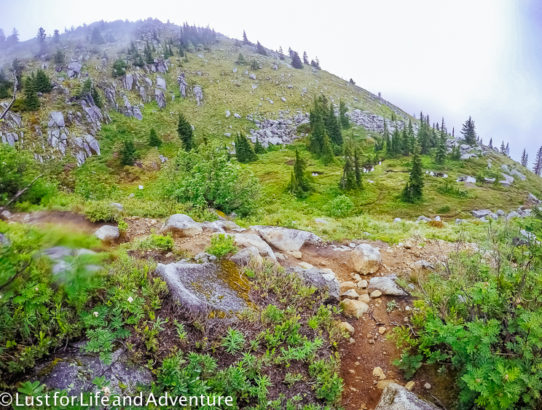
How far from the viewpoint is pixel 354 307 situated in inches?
251


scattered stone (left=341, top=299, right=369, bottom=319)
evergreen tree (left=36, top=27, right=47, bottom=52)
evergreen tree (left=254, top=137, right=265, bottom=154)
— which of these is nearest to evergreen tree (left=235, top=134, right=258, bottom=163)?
evergreen tree (left=254, top=137, right=265, bottom=154)

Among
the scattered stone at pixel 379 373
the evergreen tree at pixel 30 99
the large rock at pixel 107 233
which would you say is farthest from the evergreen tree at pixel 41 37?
the scattered stone at pixel 379 373

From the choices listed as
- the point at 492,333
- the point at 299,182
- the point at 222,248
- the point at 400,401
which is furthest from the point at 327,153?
the point at 492,333

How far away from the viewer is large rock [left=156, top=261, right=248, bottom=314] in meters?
4.60

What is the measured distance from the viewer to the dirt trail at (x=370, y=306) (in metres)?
4.31

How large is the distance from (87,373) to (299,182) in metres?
47.2

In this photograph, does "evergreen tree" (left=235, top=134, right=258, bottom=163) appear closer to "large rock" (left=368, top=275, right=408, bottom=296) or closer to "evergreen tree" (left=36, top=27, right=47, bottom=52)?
"large rock" (left=368, top=275, right=408, bottom=296)

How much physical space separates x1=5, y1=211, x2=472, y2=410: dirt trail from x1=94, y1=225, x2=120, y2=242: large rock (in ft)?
0.91

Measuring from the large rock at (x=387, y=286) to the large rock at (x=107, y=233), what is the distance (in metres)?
6.98

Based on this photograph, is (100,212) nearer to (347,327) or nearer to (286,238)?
(286,238)

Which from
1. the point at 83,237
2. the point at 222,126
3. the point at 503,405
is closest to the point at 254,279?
the point at 83,237

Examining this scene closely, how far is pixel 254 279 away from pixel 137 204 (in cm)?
700

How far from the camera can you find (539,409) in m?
3.07

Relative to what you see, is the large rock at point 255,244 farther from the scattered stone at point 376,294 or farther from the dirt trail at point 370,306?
the scattered stone at point 376,294
